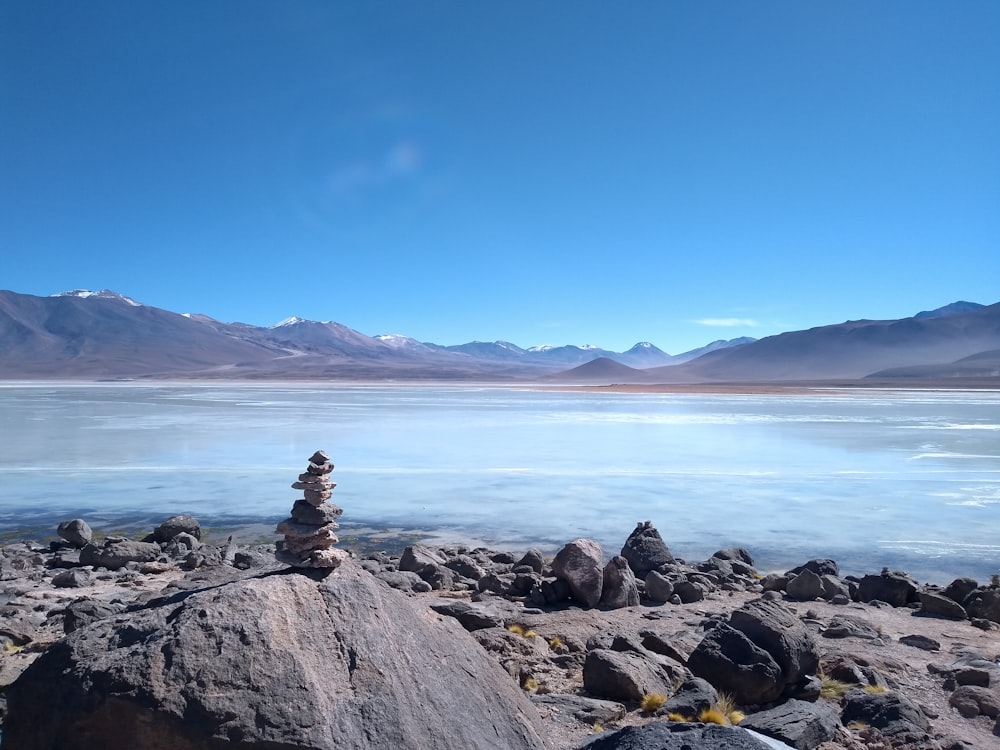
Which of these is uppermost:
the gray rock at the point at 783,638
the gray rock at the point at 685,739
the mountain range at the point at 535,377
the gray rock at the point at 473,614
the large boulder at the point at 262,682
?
the mountain range at the point at 535,377

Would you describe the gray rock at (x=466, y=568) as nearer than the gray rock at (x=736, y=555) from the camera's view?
Yes

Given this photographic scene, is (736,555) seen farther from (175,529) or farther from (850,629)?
(175,529)

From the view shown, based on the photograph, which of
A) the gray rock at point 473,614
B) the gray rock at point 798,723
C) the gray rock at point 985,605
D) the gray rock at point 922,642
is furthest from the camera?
the gray rock at point 985,605

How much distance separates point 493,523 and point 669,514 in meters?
2.73

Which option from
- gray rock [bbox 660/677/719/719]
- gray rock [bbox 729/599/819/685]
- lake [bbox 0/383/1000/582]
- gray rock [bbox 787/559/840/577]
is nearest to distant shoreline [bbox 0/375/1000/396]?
lake [bbox 0/383/1000/582]

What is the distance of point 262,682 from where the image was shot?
3.04m

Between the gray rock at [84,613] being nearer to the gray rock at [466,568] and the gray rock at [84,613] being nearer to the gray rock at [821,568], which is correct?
the gray rock at [466,568]

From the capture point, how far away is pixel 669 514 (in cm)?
1166

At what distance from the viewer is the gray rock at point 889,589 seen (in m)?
7.38

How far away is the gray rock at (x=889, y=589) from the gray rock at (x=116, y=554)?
756cm

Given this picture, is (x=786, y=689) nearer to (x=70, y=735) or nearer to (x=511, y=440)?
(x=70, y=735)

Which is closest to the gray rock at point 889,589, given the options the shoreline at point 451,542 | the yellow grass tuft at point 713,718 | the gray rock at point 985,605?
the gray rock at point 985,605

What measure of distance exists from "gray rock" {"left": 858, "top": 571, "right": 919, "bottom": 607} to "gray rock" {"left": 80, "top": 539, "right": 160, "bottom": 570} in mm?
7556

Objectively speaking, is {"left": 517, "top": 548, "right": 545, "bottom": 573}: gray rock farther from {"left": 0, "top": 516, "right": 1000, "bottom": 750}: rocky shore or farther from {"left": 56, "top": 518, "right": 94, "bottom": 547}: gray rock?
{"left": 56, "top": 518, "right": 94, "bottom": 547}: gray rock
